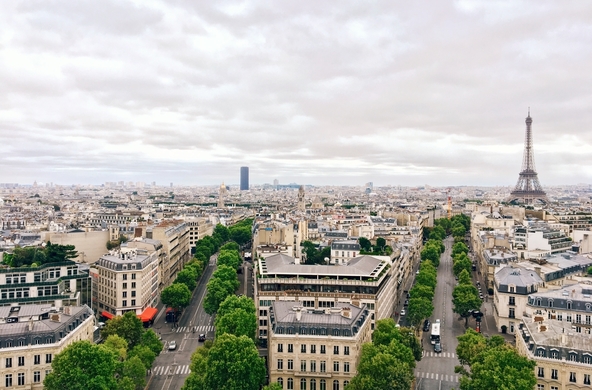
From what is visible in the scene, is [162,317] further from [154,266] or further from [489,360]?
[489,360]

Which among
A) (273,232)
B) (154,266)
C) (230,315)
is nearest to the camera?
(230,315)

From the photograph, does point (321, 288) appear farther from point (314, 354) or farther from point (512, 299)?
point (512, 299)

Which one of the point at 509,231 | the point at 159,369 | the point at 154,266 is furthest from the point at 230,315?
the point at 509,231

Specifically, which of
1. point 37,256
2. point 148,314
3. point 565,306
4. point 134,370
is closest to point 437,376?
point 565,306

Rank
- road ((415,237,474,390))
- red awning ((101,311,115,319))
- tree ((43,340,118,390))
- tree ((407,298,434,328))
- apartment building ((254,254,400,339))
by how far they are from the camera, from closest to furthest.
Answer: tree ((43,340,118,390))
road ((415,237,474,390))
apartment building ((254,254,400,339))
tree ((407,298,434,328))
red awning ((101,311,115,319))

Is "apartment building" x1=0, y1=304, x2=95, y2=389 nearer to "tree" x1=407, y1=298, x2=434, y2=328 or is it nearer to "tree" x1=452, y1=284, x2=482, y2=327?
"tree" x1=407, y1=298, x2=434, y2=328

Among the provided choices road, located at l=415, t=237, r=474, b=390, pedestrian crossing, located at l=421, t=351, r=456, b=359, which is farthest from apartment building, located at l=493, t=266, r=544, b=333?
pedestrian crossing, located at l=421, t=351, r=456, b=359
